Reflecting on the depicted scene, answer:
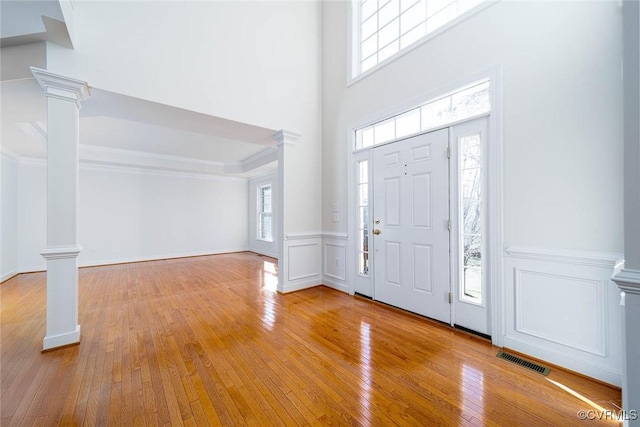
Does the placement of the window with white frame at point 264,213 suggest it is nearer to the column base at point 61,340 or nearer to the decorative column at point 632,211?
the column base at point 61,340

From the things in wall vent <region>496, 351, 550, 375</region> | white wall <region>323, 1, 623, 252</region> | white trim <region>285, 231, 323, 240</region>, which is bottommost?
wall vent <region>496, 351, 550, 375</region>

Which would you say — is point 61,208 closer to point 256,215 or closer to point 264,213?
point 264,213

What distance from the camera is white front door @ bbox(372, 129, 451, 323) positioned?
264 cm

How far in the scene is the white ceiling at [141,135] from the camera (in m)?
2.76

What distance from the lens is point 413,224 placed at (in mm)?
2906

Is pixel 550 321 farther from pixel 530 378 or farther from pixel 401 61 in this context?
pixel 401 61

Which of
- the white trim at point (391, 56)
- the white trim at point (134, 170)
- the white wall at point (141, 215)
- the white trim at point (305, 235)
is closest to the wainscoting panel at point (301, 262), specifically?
the white trim at point (305, 235)

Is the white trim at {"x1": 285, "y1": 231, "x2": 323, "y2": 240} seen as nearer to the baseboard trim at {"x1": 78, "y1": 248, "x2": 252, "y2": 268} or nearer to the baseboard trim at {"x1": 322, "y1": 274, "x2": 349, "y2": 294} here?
the baseboard trim at {"x1": 322, "y1": 274, "x2": 349, "y2": 294}

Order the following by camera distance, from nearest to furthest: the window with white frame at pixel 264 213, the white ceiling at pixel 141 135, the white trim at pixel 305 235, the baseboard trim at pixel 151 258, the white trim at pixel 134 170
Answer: the white ceiling at pixel 141 135, the white trim at pixel 305 235, the white trim at pixel 134 170, the baseboard trim at pixel 151 258, the window with white frame at pixel 264 213

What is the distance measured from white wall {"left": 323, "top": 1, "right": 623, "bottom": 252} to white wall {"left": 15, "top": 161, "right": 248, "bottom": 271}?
6950 millimetres

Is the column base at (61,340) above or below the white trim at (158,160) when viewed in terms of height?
below

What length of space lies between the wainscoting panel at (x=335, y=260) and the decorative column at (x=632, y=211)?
286cm

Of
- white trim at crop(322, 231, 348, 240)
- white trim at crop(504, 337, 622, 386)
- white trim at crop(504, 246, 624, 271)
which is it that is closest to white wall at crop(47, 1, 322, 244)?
white trim at crop(322, 231, 348, 240)

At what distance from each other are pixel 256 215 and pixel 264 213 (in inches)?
13.9
